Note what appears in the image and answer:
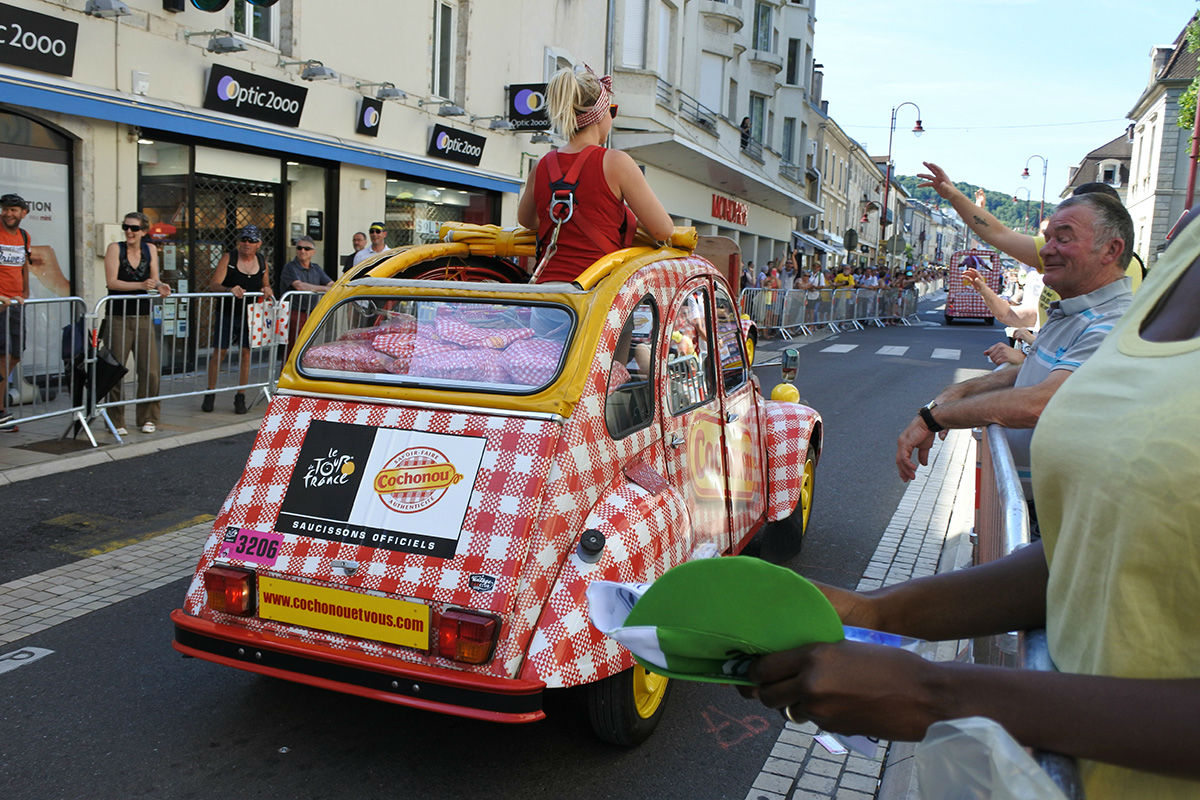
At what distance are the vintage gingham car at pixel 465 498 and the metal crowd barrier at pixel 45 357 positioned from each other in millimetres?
5246

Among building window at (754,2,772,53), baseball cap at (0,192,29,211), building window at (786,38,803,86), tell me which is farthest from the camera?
building window at (786,38,803,86)

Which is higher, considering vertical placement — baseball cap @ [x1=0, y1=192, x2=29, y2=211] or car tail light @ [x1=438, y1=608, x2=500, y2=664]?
baseball cap @ [x1=0, y1=192, x2=29, y2=211]

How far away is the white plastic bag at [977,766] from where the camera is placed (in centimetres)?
101

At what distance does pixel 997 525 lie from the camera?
2996 mm

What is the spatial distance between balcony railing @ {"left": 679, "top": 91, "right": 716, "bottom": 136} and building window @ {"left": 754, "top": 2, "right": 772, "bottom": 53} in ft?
24.0

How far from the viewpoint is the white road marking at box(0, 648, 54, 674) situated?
4027mm

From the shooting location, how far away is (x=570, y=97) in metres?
4.43

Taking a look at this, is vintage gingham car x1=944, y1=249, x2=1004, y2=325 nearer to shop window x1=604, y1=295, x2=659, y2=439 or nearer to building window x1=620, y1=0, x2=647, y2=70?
building window x1=620, y1=0, x2=647, y2=70

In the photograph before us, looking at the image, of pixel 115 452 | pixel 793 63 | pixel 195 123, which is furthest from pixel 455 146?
pixel 793 63

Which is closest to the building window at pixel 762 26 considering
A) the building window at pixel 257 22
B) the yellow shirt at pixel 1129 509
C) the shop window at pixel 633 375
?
the building window at pixel 257 22

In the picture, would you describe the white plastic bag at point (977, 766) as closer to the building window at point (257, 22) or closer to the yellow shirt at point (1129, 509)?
the yellow shirt at point (1129, 509)

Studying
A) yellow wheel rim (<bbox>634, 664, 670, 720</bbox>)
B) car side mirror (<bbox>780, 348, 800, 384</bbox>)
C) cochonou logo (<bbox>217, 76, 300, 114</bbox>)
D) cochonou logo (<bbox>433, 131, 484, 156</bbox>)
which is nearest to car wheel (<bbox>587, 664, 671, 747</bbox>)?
yellow wheel rim (<bbox>634, 664, 670, 720</bbox>)

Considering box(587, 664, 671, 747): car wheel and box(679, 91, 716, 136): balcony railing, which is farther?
box(679, 91, 716, 136): balcony railing

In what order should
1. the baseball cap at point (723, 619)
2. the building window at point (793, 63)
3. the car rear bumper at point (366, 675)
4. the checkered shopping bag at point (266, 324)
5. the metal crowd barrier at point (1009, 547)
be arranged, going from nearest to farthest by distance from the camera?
the metal crowd barrier at point (1009, 547) → the baseball cap at point (723, 619) → the car rear bumper at point (366, 675) → the checkered shopping bag at point (266, 324) → the building window at point (793, 63)
